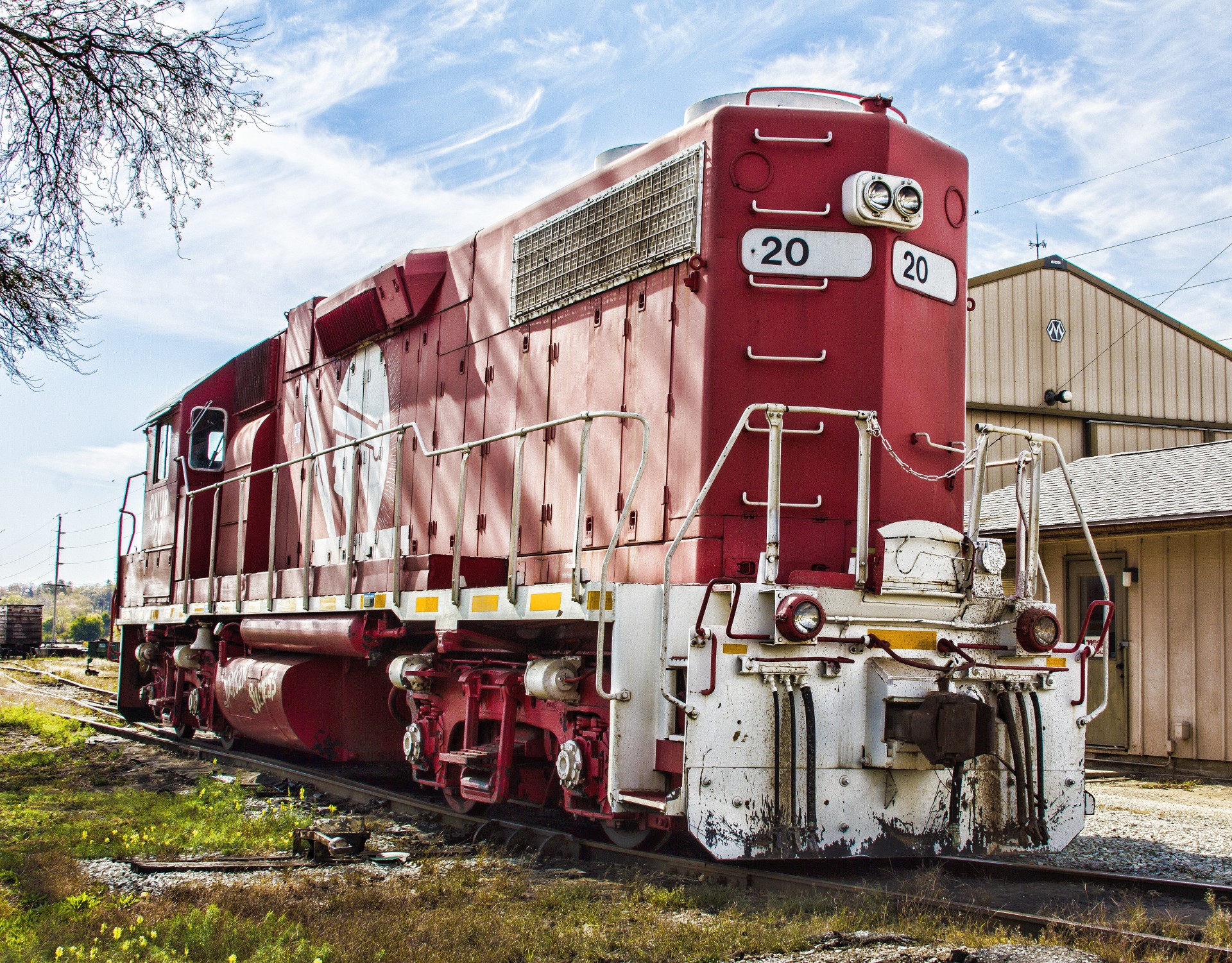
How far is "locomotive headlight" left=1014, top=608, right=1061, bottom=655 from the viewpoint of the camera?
18.8 ft

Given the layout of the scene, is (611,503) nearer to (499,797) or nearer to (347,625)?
(499,797)

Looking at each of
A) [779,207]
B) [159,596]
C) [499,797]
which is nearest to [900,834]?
[499,797]

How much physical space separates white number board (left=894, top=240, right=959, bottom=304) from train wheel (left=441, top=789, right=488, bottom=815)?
4.10 metres

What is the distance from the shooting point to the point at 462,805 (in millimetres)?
7293

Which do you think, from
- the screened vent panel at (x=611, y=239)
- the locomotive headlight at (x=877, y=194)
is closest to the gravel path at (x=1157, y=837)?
the locomotive headlight at (x=877, y=194)

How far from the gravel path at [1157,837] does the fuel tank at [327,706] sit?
5076 millimetres

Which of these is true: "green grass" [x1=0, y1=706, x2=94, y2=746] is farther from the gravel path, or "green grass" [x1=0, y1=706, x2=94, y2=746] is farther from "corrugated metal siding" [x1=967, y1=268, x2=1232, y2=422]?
"corrugated metal siding" [x1=967, y1=268, x2=1232, y2=422]

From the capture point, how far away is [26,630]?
35.7 meters

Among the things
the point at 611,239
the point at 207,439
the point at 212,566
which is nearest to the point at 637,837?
the point at 611,239

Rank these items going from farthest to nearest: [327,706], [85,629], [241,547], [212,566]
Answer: [85,629] < [212,566] < [241,547] < [327,706]

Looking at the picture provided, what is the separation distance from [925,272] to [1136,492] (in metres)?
7.48

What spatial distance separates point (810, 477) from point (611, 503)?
3.91ft

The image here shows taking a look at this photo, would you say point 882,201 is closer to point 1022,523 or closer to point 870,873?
point 1022,523

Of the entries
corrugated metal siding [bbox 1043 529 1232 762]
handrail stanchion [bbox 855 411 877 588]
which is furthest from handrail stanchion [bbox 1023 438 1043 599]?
corrugated metal siding [bbox 1043 529 1232 762]
